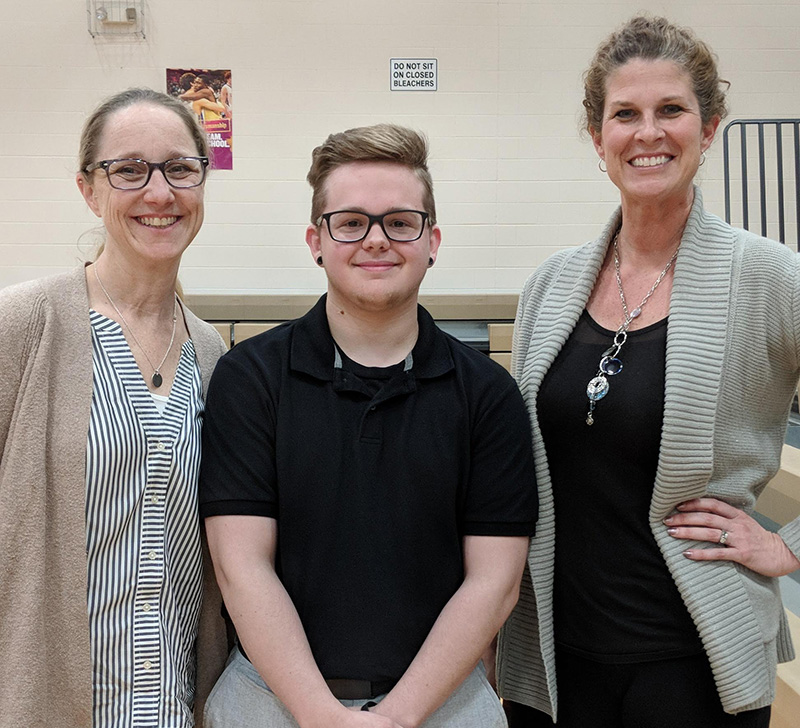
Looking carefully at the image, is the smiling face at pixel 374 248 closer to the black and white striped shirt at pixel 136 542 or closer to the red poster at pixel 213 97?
the black and white striped shirt at pixel 136 542

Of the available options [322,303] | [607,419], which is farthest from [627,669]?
[322,303]

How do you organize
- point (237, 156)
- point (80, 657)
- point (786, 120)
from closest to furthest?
point (80, 657) < point (786, 120) < point (237, 156)

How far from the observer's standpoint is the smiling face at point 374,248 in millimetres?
1367

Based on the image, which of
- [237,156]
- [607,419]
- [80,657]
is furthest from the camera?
[237,156]

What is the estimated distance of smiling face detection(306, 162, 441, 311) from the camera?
1367 millimetres

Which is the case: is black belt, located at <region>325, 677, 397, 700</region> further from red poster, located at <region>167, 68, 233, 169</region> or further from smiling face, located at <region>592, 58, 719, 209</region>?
red poster, located at <region>167, 68, 233, 169</region>

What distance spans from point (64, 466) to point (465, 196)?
4855 millimetres

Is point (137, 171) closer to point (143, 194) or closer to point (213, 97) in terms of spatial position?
point (143, 194)

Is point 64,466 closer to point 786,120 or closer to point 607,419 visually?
point 607,419

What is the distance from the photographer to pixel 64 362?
1.31 m

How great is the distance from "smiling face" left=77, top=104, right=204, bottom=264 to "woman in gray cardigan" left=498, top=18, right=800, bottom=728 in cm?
74

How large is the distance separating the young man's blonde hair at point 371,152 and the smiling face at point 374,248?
0.01 meters

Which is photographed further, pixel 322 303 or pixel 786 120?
pixel 786 120

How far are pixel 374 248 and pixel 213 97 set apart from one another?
15.8 feet
